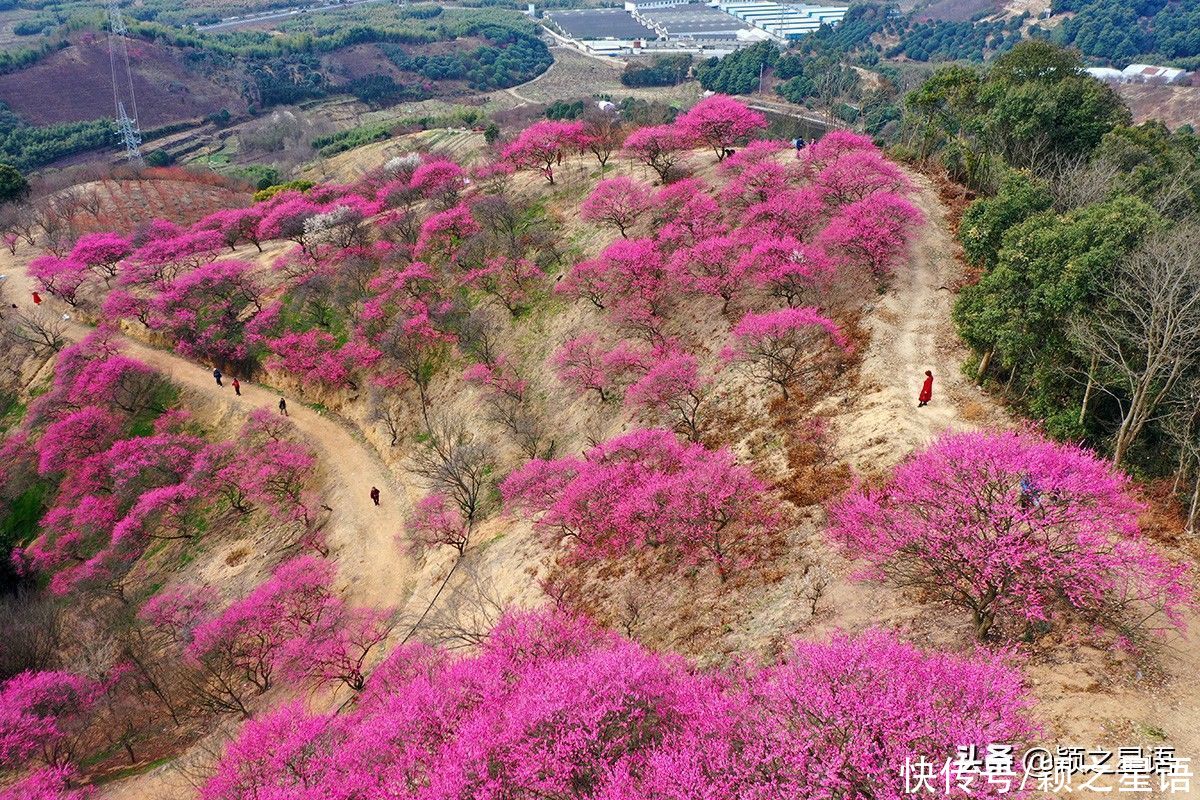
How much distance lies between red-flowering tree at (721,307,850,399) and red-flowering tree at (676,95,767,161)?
2661 centimetres

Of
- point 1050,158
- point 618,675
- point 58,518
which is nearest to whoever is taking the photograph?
point 618,675

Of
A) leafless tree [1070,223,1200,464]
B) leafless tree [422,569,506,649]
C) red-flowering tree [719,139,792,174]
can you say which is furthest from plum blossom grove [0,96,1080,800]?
leafless tree [1070,223,1200,464]

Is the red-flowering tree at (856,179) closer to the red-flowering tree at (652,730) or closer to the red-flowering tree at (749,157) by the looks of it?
the red-flowering tree at (749,157)

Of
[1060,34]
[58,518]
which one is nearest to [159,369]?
[58,518]

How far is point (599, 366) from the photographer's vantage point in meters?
39.3

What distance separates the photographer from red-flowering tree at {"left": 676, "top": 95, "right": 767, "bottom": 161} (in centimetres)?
5262

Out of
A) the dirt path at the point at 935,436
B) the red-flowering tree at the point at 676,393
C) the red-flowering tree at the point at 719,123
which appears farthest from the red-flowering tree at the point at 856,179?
the red-flowering tree at the point at 676,393

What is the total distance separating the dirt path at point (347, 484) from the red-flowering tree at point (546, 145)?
31.1 m

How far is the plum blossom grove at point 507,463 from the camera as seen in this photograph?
14305mm

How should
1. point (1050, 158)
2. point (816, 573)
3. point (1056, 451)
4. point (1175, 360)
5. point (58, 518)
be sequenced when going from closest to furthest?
point (1056, 451) < point (1175, 360) < point (816, 573) < point (1050, 158) < point (58, 518)

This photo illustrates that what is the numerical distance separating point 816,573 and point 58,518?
50396mm

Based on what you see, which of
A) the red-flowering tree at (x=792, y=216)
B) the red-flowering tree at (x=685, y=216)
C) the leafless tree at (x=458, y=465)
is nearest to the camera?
the leafless tree at (x=458, y=465)

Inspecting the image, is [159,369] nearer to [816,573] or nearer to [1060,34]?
[816,573]

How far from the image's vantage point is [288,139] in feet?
398
